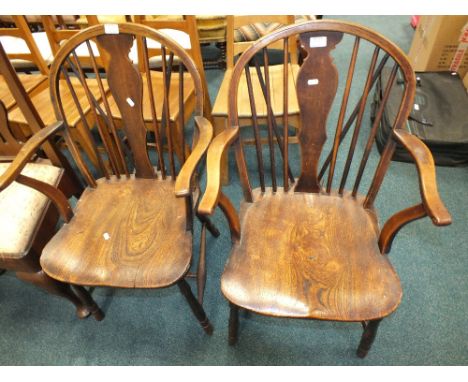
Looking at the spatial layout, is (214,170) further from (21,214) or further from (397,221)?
(21,214)

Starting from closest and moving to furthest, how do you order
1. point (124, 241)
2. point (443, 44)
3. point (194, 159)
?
point (194, 159) → point (124, 241) → point (443, 44)

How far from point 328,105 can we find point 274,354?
92cm

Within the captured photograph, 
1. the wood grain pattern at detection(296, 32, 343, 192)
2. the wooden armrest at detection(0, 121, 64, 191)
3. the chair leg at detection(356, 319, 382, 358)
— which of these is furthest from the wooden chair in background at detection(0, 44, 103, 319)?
the chair leg at detection(356, 319, 382, 358)

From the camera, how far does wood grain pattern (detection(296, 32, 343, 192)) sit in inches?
32.6

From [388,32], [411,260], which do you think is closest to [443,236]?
[411,260]

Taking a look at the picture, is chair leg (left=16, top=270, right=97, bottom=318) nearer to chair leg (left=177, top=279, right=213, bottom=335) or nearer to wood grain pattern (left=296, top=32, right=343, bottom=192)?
chair leg (left=177, top=279, right=213, bottom=335)

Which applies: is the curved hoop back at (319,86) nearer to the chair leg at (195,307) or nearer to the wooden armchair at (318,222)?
the wooden armchair at (318,222)

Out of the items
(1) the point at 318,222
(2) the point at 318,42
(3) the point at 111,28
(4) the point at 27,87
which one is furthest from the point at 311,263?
(4) the point at 27,87

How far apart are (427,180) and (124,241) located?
0.86 metres

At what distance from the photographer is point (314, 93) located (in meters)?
0.88

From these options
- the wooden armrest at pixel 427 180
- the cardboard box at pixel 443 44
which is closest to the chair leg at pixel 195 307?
the wooden armrest at pixel 427 180

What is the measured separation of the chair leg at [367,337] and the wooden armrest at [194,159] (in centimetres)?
67

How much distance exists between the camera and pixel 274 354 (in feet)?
3.68

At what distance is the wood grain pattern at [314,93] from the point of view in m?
0.83
